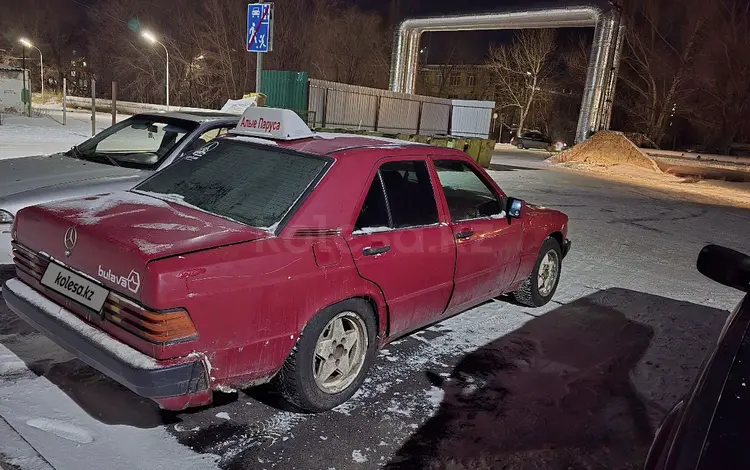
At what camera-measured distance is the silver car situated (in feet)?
16.1

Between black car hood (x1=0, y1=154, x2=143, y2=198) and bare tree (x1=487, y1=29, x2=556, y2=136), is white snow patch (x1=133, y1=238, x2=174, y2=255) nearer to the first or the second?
black car hood (x1=0, y1=154, x2=143, y2=198)

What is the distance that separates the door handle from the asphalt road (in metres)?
0.91

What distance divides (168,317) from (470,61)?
6242cm

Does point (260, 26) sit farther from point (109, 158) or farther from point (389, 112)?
point (389, 112)

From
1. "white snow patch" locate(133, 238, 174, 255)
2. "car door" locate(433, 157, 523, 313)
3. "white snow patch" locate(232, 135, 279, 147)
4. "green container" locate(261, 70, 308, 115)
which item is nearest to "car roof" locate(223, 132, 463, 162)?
"white snow patch" locate(232, 135, 279, 147)

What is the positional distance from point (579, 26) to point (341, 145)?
75.9 ft

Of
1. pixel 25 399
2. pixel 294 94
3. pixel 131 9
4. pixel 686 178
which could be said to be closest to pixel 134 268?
pixel 25 399

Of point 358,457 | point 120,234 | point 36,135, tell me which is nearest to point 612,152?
point 36,135

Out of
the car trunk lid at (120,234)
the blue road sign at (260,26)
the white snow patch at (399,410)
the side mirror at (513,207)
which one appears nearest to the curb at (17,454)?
the car trunk lid at (120,234)

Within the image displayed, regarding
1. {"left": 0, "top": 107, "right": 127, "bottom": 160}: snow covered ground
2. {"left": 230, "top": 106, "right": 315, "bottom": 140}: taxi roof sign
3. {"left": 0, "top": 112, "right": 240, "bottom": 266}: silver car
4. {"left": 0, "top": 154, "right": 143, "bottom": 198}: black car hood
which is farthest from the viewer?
{"left": 0, "top": 107, "right": 127, "bottom": 160}: snow covered ground

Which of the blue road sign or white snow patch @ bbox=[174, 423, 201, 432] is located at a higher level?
the blue road sign

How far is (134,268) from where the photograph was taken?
2.48 m

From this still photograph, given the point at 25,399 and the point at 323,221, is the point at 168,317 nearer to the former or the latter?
the point at 323,221

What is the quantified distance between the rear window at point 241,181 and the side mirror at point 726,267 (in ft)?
6.58
